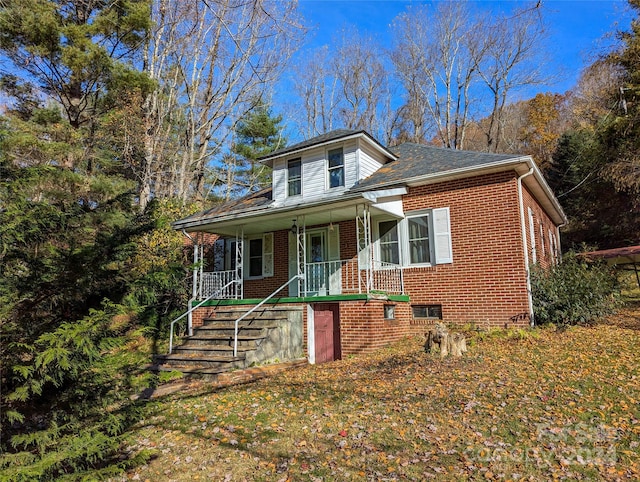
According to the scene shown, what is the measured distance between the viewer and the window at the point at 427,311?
10500mm

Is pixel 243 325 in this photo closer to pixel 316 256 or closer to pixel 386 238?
pixel 316 256

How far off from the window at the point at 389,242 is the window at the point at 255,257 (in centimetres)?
456

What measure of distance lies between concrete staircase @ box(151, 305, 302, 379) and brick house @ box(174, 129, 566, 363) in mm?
332

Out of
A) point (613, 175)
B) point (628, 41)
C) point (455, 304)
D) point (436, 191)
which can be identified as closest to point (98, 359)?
point (455, 304)

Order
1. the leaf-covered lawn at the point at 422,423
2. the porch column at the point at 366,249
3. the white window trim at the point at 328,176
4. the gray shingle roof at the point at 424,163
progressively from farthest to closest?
the white window trim at the point at 328,176 → the gray shingle roof at the point at 424,163 → the porch column at the point at 366,249 → the leaf-covered lawn at the point at 422,423

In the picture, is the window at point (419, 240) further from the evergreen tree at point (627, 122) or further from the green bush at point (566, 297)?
the evergreen tree at point (627, 122)

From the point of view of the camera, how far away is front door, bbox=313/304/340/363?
982 cm

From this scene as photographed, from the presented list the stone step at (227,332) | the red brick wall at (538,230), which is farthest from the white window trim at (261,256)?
the red brick wall at (538,230)

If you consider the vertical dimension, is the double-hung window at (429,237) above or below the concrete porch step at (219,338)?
above

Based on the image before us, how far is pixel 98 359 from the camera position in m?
3.43

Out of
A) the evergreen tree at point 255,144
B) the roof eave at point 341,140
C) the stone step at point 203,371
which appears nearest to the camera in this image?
the stone step at point 203,371

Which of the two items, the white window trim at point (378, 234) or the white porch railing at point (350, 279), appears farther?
the white window trim at point (378, 234)

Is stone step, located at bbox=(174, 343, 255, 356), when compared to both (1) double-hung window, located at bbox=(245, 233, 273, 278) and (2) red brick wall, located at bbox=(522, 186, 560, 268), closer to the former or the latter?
(1) double-hung window, located at bbox=(245, 233, 273, 278)

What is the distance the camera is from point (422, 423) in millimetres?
4789
